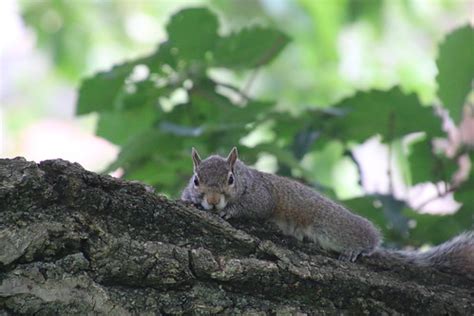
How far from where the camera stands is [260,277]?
97.7 inches

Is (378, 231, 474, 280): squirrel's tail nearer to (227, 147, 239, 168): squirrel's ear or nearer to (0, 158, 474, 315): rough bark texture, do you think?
(0, 158, 474, 315): rough bark texture

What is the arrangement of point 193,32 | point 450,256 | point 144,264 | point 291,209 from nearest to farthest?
Result: point 144,264 → point 450,256 → point 291,209 → point 193,32

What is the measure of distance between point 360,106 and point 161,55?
1036 mm

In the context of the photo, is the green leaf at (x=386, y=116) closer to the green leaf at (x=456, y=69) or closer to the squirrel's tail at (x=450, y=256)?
the green leaf at (x=456, y=69)

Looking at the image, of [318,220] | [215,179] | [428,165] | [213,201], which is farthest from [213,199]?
[428,165]

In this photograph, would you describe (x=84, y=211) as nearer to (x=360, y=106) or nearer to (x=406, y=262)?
(x=406, y=262)

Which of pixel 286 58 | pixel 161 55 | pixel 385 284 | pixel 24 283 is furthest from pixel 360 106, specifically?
pixel 286 58

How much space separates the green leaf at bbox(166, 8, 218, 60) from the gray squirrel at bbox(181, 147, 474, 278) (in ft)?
1.84

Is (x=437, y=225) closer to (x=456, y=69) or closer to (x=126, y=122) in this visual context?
(x=456, y=69)

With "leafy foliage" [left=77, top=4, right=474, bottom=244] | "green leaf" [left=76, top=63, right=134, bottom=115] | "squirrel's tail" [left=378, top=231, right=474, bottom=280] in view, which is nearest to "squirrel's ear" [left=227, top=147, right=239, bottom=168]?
"leafy foliage" [left=77, top=4, right=474, bottom=244]

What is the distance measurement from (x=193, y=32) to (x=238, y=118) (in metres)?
0.49

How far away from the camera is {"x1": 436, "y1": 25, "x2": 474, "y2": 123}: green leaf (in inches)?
147

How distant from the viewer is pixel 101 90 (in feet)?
13.3

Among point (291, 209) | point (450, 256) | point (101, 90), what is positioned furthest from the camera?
point (101, 90)
